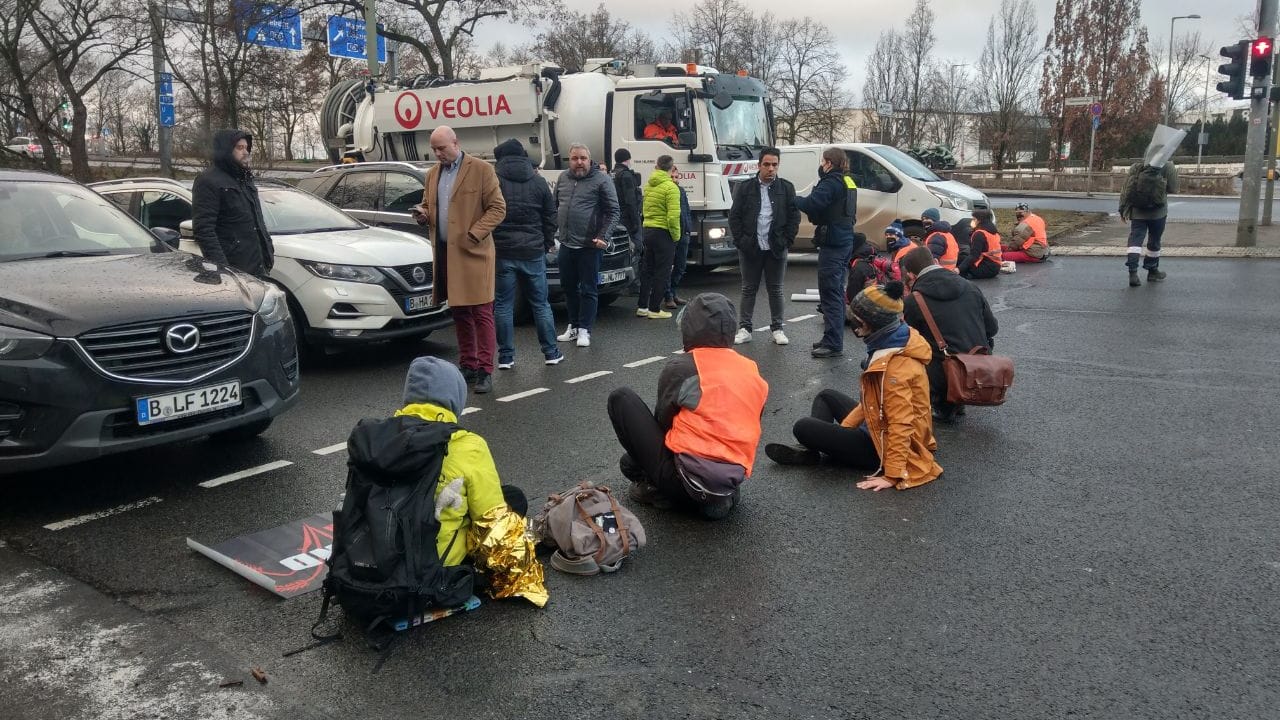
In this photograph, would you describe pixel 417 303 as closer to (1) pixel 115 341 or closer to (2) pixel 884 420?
(1) pixel 115 341

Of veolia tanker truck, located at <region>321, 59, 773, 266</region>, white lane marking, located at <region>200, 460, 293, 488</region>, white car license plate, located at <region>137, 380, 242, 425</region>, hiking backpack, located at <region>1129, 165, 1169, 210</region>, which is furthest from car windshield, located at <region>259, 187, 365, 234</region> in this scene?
hiking backpack, located at <region>1129, 165, 1169, 210</region>

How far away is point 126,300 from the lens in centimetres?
527

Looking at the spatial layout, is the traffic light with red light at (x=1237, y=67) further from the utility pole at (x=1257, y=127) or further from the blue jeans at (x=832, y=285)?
the blue jeans at (x=832, y=285)

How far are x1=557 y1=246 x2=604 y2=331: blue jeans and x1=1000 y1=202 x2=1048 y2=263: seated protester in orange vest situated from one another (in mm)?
9253

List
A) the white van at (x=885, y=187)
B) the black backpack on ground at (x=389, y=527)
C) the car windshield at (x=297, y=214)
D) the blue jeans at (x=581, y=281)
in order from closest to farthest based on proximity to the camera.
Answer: the black backpack on ground at (x=389, y=527) < the car windshield at (x=297, y=214) < the blue jeans at (x=581, y=281) < the white van at (x=885, y=187)

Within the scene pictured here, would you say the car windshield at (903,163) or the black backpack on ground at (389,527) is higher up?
the car windshield at (903,163)

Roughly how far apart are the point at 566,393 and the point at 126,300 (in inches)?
137

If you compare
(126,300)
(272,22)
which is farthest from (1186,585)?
(272,22)

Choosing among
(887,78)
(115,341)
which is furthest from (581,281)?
(887,78)

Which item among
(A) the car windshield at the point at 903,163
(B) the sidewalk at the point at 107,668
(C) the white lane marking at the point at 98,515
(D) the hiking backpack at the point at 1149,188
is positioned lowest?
(B) the sidewalk at the point at 107,668

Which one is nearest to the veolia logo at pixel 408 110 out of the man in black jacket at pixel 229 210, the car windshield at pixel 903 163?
the car windshield at pixel 903 163

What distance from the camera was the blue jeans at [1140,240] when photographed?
45.0ft

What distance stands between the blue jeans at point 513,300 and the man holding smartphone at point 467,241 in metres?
0.39

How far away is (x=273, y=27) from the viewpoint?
19141 mm
